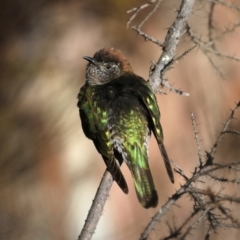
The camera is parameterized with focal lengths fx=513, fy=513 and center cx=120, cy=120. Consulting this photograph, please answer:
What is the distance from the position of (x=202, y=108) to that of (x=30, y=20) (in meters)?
1.33

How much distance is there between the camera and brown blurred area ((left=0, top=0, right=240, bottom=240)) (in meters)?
3.38

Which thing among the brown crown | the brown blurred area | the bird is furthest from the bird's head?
the brown blurred area

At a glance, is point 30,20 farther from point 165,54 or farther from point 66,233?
point 165,54

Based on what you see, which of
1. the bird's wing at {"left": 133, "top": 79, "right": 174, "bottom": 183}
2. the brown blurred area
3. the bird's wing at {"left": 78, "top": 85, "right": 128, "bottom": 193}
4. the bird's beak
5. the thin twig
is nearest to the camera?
the thin twig

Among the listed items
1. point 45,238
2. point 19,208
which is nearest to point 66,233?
point 45,238

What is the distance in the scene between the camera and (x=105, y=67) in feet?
7.74

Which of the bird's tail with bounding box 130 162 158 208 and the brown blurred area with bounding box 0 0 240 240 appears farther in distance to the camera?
the brown blurred area with bounding box 0 0 240 240

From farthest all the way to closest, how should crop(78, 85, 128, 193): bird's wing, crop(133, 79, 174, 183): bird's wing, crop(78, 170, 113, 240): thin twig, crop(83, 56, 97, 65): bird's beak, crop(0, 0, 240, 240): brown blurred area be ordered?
crop(0, 0, 240, 240): brown blurred area
crop(83, 56, 97, 65): bird's beak
crop(133, 79, 174, 183): bird's wing
crop(78, 85, 128, 193): bird's wing
crop(78, 170, 113, 240): thin twig

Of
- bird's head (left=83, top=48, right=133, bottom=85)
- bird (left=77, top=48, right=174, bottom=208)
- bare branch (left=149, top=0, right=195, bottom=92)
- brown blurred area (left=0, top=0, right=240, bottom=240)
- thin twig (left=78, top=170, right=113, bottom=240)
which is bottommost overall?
thin twig (left=78, top=170, right=113, bottom=240)

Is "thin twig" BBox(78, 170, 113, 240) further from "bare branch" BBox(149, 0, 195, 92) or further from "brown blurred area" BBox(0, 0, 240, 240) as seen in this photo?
"brown blurred area" BBox(0, 0, 240, 240)

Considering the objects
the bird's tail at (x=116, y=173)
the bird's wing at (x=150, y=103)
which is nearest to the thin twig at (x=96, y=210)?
the bird's tail at (x=116, y=173)

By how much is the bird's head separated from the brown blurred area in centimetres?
101

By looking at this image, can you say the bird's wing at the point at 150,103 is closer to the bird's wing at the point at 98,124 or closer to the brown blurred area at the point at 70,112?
the bird's wing at the point at 98,124

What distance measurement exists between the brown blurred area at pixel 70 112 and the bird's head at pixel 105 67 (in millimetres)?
1011
